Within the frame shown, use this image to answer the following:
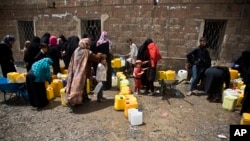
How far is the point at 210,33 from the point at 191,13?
111cm

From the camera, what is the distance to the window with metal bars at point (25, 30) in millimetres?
10859

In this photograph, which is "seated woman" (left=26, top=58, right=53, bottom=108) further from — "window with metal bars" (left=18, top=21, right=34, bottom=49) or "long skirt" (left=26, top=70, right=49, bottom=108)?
"window with metal bars" (left=18, top=21, right=34, bottom=49)

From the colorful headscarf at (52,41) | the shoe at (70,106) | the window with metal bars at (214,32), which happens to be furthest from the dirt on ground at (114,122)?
the window with metal bars at (214,32)

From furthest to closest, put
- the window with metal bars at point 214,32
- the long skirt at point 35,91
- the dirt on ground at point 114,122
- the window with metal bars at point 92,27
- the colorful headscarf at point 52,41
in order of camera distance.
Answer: the window with metal bars at point 92,27 → the window with metal bars at point 214,32 → the colorful headscarf at point 52,41 → the long skirt at point 35,91 → the dirt on ground at point 114,122

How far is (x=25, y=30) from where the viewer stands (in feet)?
36.3

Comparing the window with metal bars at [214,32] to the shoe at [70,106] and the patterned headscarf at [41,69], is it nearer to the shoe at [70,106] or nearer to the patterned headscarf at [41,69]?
the shoe at [70,106]

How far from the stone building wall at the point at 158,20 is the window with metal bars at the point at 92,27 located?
0.25 m

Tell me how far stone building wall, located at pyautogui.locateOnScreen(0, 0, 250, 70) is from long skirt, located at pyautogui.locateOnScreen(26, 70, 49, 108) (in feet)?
14.8

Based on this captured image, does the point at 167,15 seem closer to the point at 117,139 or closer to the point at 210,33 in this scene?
the point at 210,33

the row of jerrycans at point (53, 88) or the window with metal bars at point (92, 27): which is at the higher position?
the window with metal bars at point (92, 27)

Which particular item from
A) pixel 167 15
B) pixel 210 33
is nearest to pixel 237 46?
pixel 210 33

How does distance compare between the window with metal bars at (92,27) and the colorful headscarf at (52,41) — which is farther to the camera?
the window with metal bars at (92,27)

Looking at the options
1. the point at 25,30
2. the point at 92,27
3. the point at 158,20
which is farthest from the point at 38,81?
the point at 25,30

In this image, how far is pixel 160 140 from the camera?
4055 mm
